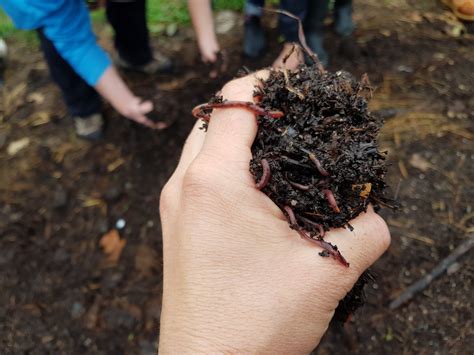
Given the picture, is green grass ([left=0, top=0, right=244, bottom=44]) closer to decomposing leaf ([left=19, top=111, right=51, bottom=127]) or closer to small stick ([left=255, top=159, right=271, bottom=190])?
decomposing leaf ([left=19, top=111, right=51, bottom=127])

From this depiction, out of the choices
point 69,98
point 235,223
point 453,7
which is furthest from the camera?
point 453,7

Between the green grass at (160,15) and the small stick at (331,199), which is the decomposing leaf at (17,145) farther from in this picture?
the small stick at (331,199)

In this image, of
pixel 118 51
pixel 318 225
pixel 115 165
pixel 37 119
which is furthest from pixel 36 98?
pixel 318 225

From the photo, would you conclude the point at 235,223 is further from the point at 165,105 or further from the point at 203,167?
the point at 165,105

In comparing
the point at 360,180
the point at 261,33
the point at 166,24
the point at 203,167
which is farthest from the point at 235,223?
the point at 166,24

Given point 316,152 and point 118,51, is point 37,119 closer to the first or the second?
point 118,51

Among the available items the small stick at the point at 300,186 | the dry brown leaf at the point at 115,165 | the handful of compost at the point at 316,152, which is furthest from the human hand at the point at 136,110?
the small stick at the point at 300,186
